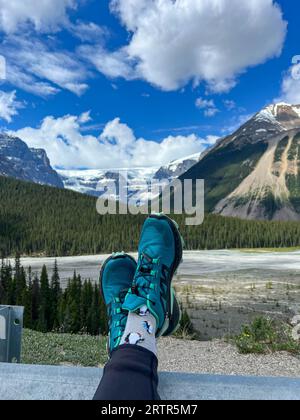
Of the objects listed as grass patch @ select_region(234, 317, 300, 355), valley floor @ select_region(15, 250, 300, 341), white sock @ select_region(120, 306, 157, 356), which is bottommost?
valley floor @ select_region(15, 250, 300, 341)

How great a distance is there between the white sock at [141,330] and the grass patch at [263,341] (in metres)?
4.34

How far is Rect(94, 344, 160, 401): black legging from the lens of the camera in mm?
1422

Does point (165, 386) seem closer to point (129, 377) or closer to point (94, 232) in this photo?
point (129, 377)

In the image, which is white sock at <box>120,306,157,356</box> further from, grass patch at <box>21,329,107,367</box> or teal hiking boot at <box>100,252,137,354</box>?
grass patch at <box>21,329,107,367</box>

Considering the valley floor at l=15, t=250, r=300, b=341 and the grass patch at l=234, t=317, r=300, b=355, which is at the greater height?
the grass patch at l=234, t=317, r=300, b=355

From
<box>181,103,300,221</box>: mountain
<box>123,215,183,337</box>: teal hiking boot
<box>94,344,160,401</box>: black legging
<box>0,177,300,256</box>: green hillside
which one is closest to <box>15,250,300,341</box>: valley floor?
<box>123,215,183,337</box>: teal hiking boot

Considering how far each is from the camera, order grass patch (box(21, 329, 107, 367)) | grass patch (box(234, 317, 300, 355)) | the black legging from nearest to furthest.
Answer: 1. the black legging
2. grass patch (box(21, 329, 107, 367))
3. grass patch (box(234, 317, 300, 355))

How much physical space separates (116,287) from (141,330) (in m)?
0.74

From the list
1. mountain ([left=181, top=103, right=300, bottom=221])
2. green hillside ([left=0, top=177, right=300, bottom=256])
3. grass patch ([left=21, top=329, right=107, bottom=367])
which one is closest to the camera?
grass patch ([left=21, top=329, right=107, bottom=367])

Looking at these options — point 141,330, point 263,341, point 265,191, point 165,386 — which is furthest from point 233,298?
point 265,191

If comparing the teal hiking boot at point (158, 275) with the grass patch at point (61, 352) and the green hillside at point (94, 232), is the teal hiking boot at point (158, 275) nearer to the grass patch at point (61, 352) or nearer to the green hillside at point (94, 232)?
the grass patch at point (61, 352)

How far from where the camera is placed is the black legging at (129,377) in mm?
1422

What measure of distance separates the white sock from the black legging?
0.29 feet
